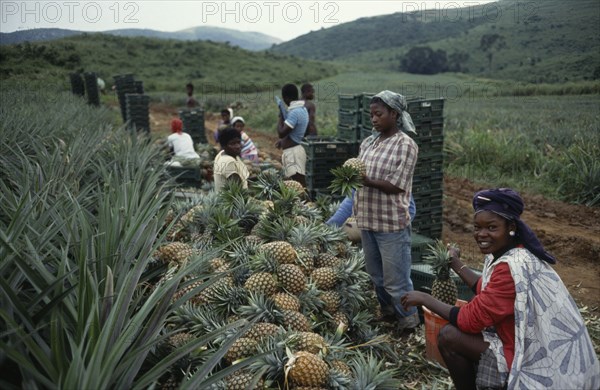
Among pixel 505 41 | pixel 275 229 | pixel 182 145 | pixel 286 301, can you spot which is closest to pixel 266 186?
pixel 275 229

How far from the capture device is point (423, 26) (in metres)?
113

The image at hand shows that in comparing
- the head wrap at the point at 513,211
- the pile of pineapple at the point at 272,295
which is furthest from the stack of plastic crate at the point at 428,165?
the head wrap at the point at 513,211

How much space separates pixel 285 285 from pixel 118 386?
192 cm

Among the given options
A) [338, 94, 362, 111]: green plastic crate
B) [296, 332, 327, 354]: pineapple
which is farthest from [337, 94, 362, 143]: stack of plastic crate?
[296, 332, 327, 354]: pineapple

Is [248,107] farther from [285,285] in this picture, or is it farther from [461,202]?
[285,285]

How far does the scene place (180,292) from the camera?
3.69 metres

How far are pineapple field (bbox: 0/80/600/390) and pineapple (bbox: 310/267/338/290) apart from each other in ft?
0.04

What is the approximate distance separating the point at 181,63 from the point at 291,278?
193 feet

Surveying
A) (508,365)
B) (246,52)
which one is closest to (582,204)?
(508,365)

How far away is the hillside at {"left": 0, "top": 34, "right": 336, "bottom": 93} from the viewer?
47.6m

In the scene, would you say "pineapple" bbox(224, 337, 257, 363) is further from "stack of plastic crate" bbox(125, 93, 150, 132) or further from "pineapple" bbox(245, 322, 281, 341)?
"stack of plastic crate" bbox(125, 93, 150, 132)

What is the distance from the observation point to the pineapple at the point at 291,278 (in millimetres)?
3807

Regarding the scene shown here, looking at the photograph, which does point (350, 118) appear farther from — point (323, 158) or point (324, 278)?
point (324, 278)

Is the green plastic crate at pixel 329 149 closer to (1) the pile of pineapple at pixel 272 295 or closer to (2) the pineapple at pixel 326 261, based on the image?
(1) the pile of pineapple at pixel 272 295
